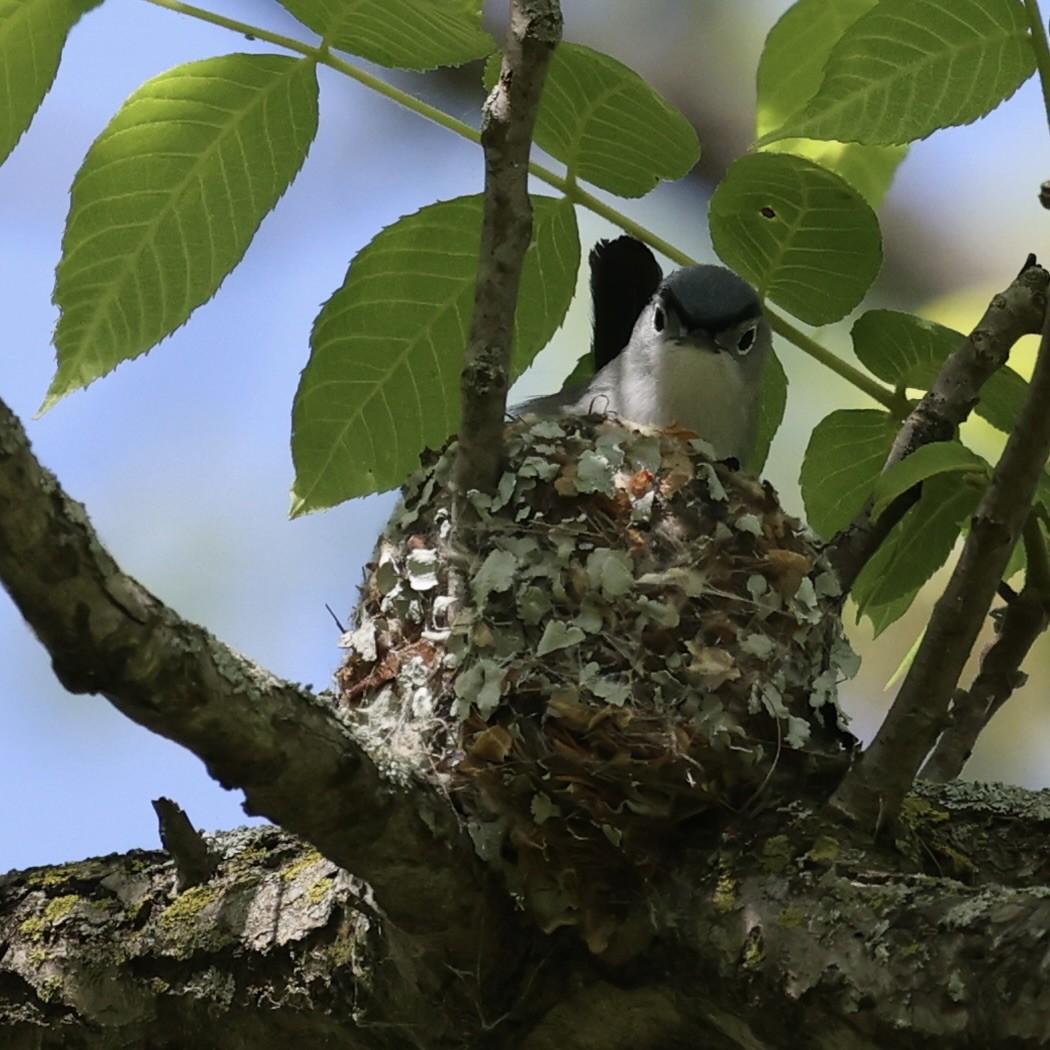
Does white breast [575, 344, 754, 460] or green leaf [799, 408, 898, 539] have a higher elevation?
white breast [575, 344, 754, 460]

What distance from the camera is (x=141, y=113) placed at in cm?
226

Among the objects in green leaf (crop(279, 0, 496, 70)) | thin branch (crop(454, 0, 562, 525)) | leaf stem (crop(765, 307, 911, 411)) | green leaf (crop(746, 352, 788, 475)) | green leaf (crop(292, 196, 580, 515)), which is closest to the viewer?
thin branch (crop(454, 0, 562, 525))

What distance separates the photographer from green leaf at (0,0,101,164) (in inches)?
86.0

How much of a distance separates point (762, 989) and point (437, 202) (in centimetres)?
130

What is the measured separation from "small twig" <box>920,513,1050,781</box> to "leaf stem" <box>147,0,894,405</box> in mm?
387

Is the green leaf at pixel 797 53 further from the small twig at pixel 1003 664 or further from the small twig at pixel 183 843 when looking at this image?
the small twig at pixel 183 843

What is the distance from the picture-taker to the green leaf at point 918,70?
1985mm

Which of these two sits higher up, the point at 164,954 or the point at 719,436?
the point at 719,436

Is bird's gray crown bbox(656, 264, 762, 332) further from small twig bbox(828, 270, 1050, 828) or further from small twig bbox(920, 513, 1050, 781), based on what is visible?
small twig bbox(828, 270, 1050, 828)

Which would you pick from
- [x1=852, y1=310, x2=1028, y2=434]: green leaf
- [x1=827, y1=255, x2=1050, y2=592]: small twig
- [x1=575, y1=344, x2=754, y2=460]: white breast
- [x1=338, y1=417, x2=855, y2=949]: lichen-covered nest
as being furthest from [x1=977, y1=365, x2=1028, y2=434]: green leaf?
[x1=575, y1=344, x2=754, y2=460]: white breast

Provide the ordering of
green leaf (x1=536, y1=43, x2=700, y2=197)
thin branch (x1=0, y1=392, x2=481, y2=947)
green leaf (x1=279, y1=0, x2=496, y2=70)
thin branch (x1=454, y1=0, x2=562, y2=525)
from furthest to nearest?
green leaf (x1=536, y1=43, x2=700, y2=197)
green leaf (x1=279, y1=0, x2=496, y2=70)
thin branch (x1=454, y1=0, x2=562, y2=525)
thin branch (x1=0, y1=392, x2=481, y2=947)

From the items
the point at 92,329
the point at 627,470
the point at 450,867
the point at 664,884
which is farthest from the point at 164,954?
the point at 627,470

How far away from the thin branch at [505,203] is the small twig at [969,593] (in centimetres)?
66

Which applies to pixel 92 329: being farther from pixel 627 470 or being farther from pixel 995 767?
pixel 995 767
